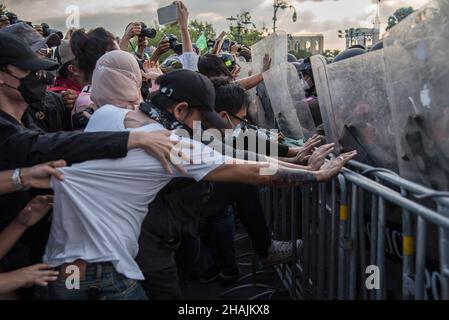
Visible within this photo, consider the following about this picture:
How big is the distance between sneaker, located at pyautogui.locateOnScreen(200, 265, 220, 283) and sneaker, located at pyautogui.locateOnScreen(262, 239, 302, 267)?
31.1 inches

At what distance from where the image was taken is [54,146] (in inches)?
84.8

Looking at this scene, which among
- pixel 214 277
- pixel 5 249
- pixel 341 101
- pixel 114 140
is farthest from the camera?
pixel 214 277

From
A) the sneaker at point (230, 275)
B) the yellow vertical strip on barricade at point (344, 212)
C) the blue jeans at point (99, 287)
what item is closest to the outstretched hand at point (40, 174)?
the blue jeans at point (99, 287)

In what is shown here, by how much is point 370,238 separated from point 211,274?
2.29 meters

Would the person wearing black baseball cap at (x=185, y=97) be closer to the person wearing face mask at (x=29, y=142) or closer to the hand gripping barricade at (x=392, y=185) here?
the person wearing face mask at (x=29, y=142)

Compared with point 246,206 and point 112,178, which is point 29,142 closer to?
point 112,178

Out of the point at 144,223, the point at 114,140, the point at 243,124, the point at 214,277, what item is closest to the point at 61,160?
the point at 114,140

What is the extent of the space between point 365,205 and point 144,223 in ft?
3.80

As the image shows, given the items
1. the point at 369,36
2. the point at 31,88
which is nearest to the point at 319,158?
the point at 31,88

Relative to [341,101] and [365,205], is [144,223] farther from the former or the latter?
[341,101]

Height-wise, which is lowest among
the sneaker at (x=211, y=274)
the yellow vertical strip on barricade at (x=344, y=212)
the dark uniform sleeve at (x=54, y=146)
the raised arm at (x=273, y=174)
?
the sneaker at (x=211, y=274)

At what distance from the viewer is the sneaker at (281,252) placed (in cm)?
385

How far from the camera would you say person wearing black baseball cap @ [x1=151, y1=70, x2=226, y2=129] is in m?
2.29

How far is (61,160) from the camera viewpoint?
210cm
